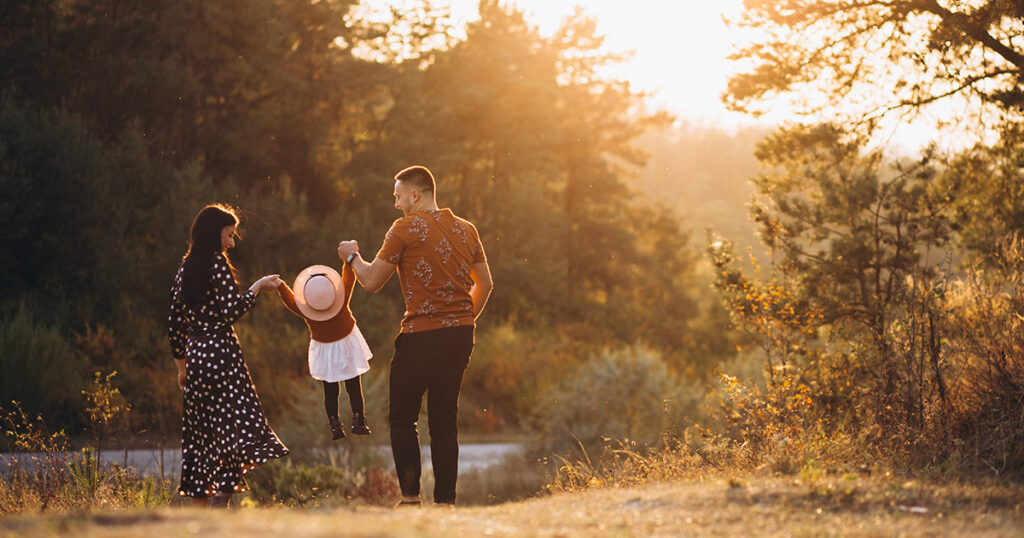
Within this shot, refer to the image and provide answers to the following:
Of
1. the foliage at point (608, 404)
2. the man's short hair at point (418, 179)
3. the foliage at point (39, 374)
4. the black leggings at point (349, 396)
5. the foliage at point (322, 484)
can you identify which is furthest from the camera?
the foliage at point (608, 404)

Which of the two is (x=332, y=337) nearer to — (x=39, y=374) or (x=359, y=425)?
(x=359, y=425)

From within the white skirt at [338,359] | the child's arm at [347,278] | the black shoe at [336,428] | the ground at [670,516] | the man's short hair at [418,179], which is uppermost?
the man's short hair at [418,179]

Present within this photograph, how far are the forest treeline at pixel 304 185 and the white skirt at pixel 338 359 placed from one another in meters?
8.40

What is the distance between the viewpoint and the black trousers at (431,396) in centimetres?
620

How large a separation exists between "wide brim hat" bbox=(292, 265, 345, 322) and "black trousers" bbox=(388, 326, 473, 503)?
0.70m

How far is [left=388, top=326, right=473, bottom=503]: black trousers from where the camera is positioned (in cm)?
620

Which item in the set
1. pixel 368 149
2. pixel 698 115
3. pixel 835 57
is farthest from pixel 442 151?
pixel 698 115

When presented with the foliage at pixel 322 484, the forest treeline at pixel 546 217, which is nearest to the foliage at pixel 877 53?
the forest treeline at pixel 546 217

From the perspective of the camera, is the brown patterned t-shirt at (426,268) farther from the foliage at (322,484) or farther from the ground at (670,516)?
the foliage at (322,484)

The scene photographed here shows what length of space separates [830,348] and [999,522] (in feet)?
28.7

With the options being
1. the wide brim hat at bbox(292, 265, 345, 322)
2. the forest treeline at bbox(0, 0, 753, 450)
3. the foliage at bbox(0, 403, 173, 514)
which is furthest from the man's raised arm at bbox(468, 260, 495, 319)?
the forest treeline at bbox(0, 0, 753, 450)

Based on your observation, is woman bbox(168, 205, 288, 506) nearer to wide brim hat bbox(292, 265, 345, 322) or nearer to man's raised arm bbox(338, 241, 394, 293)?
wide brim hat bbox(292, 265, 345, 322)

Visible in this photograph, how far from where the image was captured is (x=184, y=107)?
27.6m

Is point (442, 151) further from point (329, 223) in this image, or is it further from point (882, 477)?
point (882, 477)
